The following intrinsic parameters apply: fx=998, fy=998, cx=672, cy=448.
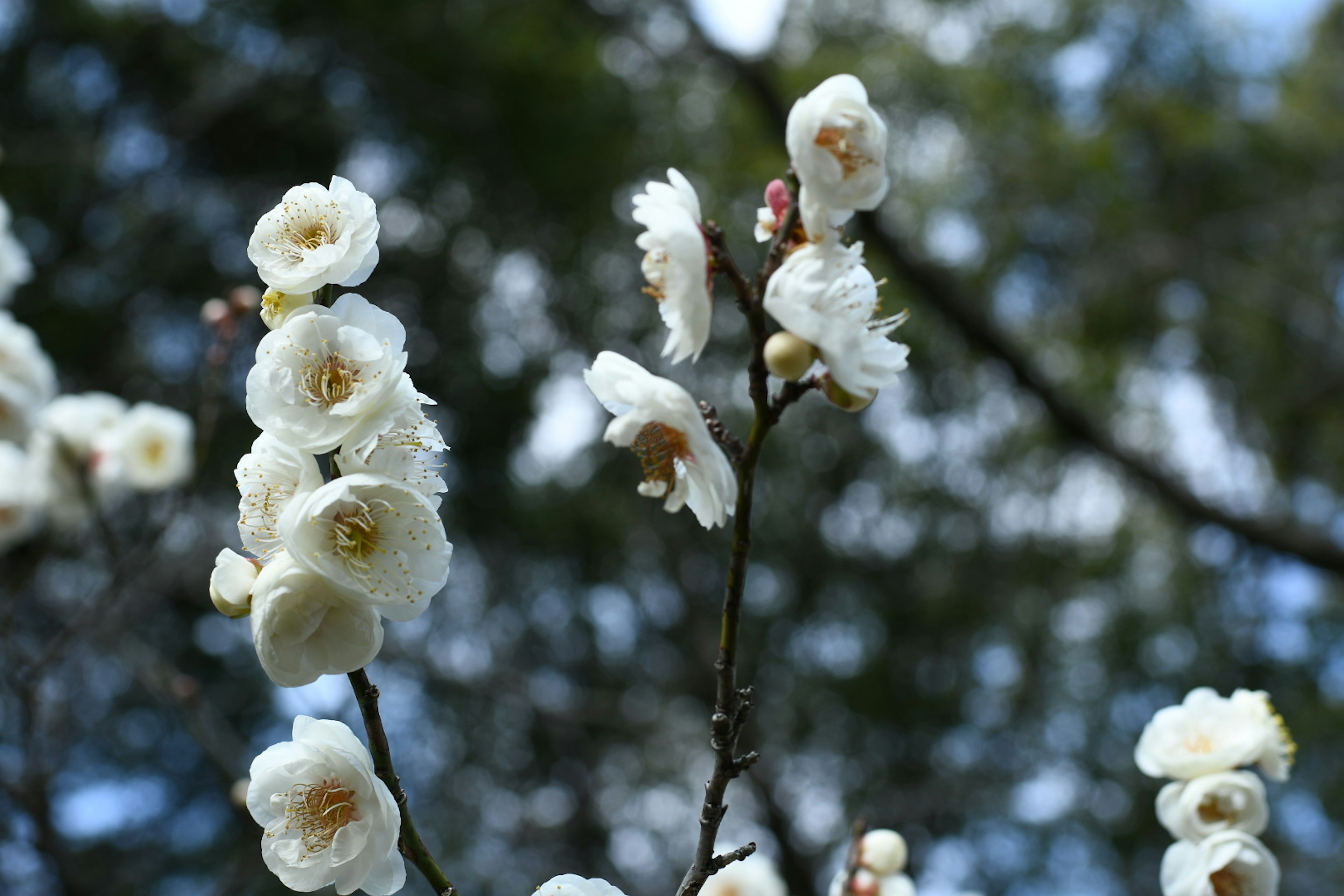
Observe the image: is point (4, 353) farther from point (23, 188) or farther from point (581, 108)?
point (581, 108)

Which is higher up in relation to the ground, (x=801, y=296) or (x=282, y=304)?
(x=801, y=296)

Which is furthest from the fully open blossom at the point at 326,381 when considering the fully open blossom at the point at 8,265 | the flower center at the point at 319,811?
the fully open blossom at the point at 8,265

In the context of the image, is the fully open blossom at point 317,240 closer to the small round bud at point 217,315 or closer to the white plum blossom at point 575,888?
A: the white plum blossom at point 575,888

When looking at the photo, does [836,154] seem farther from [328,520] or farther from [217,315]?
[217,315]

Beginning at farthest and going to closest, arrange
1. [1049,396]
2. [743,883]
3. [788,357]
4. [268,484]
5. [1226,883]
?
[1049,396]
[743,883]
[1226,883]
[268,484]
[788,357]

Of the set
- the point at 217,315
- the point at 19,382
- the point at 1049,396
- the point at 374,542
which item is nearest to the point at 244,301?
the point at 217,315

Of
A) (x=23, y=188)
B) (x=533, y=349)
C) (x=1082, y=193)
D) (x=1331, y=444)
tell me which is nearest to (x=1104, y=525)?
(x=1331, y=444)

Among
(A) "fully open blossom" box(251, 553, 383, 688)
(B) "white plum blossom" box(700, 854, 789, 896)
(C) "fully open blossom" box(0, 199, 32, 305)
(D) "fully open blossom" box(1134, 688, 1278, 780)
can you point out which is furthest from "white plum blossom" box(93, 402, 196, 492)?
(D) "fully open blossom" box(1134, 688, 1278, 780)
